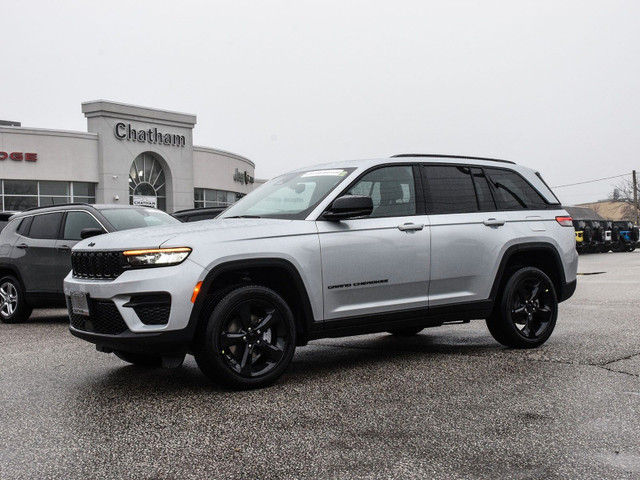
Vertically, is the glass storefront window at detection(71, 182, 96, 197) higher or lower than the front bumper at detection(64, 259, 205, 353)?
higher

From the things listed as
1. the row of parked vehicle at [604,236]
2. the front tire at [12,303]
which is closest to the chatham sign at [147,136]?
the row of parked vehicle at [604,236]

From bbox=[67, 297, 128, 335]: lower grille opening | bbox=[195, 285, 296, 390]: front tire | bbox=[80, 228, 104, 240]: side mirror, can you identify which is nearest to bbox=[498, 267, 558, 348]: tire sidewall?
bbox=[195, 285, 296, 390]: front tire

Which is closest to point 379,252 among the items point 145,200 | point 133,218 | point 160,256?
point 160,256

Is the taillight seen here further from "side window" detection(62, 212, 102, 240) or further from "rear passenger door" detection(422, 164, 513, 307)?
"side window" detection(62, 212, 102, 240)

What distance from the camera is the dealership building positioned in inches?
1642

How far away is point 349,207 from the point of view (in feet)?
18.8

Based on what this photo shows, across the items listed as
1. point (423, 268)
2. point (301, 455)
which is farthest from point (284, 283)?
point (301, 455)

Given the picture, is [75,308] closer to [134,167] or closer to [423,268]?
[423,268]

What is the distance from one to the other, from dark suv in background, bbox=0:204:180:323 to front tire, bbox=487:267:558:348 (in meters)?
5.61

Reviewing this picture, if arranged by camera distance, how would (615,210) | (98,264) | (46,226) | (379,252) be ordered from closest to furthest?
(98,264) < (379,252) < (46,226) < (615,210)

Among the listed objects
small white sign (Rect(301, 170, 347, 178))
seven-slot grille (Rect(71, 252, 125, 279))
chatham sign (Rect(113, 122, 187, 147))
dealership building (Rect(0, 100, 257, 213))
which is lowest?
seven-slot grille (Rect(71, 252, 125, 279))

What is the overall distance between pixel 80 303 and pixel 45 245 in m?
5.66

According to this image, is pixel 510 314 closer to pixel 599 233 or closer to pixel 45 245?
pixel 45 245

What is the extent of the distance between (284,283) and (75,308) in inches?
66.1
